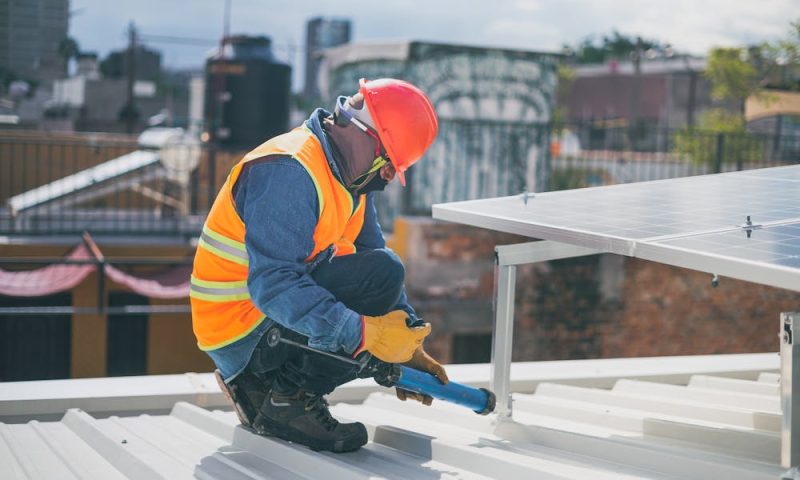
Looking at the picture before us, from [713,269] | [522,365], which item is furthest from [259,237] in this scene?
[522,365]

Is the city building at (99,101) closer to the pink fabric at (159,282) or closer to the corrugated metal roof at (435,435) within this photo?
the pink fabric at (159,282)

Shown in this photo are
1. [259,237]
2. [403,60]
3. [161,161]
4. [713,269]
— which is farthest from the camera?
[161,161]

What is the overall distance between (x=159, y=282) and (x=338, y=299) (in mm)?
6880

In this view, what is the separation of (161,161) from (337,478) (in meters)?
10.4

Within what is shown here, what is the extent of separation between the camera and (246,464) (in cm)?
327

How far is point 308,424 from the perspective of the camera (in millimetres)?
3377

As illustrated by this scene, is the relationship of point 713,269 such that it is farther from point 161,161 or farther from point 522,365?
point 161,161

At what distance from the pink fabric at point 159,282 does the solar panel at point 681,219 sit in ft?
20.1

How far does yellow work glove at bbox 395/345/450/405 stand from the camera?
3.55 metres

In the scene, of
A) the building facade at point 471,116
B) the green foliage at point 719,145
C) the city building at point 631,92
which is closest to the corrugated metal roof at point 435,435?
the building facade at point 471,116

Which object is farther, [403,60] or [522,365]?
[403,60]

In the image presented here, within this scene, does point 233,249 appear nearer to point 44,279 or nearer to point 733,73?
point 44,279

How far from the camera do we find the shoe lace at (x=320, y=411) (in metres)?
3.37

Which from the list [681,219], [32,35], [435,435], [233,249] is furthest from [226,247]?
[32,35]
